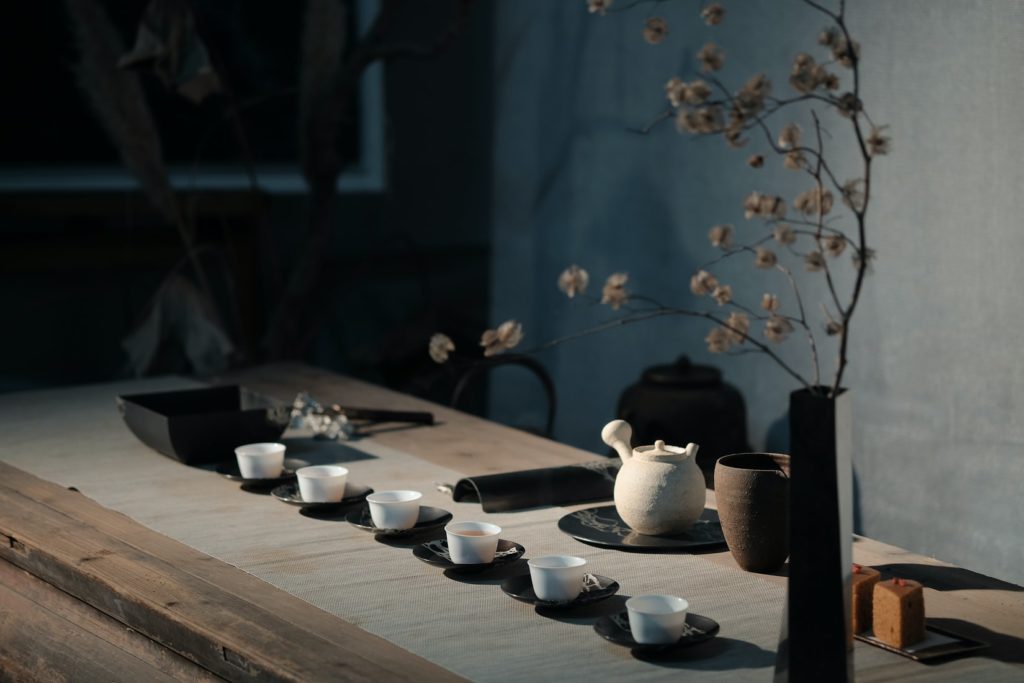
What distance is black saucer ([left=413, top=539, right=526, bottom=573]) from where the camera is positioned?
1681 millimetres

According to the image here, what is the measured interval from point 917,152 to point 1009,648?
1909 mm

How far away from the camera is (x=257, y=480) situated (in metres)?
2.14

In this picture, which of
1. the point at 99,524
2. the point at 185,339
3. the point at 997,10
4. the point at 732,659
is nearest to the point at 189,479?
the point at 99,524

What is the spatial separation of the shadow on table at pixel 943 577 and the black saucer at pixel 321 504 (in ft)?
2.45

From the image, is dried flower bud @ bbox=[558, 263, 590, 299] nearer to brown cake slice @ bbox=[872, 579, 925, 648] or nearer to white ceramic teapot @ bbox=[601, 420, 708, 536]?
white ceramic teapot @ bbox=[601, 420, 708, 536]

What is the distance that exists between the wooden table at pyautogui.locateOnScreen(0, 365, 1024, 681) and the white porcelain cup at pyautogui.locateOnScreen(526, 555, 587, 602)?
190 mm

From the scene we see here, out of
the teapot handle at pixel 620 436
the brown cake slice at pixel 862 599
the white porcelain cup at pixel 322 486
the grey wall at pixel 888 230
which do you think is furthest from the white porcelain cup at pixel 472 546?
the grey wall at pixel 888 230

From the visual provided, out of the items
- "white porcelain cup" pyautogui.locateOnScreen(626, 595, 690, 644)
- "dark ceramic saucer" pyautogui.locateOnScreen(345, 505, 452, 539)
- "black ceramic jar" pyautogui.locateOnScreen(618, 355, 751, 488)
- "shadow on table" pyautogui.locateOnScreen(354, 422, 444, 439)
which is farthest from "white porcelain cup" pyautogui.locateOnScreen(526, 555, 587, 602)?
"black ceramic jar" pyautogui.locateOnScreen(618, 355, 751, 488)

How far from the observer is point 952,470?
10.3 ft

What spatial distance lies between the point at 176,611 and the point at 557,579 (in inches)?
17.2

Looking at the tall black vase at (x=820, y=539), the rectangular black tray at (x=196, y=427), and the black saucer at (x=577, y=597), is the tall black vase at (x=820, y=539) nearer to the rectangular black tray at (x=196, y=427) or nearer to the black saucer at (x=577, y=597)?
the black saucer at (x=577, y=597)

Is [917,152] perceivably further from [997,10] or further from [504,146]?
[504,146]

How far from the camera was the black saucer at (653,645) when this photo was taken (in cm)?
140

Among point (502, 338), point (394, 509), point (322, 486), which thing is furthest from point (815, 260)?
point (322, 486)
